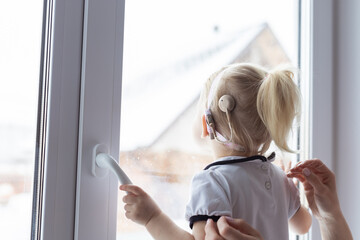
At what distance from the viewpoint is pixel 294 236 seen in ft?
3.98

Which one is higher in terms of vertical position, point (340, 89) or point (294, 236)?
point (340, 89)

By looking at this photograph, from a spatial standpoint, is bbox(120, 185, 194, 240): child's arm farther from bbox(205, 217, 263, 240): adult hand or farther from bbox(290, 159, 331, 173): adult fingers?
bbox(290, 159, 331, 173): adult fingers

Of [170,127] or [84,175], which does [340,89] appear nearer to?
[170,127]

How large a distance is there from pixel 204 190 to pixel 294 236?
546mm

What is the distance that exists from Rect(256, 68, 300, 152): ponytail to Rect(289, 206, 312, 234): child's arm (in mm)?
211

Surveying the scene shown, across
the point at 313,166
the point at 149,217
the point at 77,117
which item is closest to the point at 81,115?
the point at 77,117

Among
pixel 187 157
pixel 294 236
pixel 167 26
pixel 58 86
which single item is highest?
pixel 167 26

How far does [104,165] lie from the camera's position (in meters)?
0.80

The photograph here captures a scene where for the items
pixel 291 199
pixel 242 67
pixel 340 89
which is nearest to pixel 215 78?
pixel 242 67

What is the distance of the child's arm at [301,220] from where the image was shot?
984mm

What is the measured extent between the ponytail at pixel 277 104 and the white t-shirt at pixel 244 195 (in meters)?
0.08

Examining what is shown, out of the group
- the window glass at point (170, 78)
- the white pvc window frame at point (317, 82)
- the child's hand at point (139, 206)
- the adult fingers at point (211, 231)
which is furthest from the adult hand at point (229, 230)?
the white pvc window frame at point (317, 82)

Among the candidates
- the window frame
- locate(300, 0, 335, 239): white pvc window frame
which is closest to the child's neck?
the window frame

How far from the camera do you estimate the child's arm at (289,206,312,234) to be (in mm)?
984
